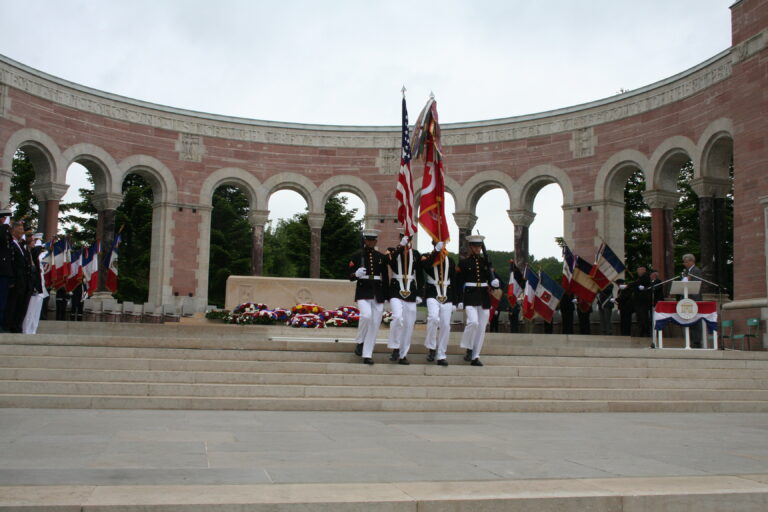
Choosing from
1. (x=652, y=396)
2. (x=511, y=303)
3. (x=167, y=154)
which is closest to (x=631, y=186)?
(x=511, y=303)

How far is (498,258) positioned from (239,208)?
24.0 metres

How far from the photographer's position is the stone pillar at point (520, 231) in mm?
24078

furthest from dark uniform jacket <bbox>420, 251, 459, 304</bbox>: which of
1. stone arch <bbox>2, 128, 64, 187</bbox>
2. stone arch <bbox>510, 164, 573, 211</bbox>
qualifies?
stone arch <bbox>2, 128, 64, 187</bbox>

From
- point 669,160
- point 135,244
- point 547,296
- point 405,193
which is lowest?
point 547,296

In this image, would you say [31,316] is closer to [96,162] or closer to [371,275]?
[371,275]

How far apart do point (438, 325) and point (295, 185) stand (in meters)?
14.6

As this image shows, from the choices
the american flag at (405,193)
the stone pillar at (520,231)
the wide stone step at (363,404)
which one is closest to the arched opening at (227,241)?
the stone pillar at (520,231)

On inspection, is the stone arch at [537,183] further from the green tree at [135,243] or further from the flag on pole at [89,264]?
the green tree at [135,243]

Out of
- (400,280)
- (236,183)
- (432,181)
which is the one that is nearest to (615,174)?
(236,183)

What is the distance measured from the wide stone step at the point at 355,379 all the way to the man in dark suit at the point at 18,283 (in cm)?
282

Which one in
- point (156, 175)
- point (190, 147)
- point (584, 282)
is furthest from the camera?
point (190, 147)

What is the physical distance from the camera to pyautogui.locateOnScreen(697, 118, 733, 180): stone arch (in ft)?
64.5

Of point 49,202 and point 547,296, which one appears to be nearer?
point 547,296

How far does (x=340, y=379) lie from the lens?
10062 mm
